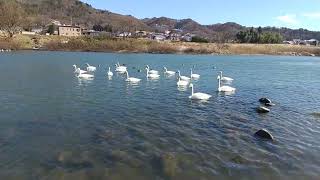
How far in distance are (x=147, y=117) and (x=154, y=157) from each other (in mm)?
7800

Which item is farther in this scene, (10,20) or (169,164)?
(10,20)

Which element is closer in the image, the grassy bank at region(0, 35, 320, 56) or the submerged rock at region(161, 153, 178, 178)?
the submerged rock at region(161, 153, 178, 178)

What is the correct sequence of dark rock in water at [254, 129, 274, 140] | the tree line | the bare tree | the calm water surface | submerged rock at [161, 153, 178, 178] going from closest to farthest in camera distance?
submerged rock at [161, 153, 178, 178], the calm water surface, dark rock in water at [254, 129, 274, 140], the bare tree, the tree line

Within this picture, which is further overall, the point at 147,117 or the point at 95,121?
the point at 147,117

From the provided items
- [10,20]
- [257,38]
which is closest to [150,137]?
[10,20]

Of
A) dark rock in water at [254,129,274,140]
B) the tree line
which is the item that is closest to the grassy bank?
the tree line

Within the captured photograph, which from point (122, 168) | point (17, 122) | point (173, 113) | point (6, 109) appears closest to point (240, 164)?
point (122, 168)

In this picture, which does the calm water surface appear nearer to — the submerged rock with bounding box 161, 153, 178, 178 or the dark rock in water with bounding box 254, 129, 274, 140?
the submerged rock with bounding box 161, 153, 178, 178

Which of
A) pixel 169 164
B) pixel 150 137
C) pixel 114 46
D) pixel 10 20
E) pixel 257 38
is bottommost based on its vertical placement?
pixel 169 164

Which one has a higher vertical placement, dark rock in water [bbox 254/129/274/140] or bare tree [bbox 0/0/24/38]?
bare tree [bbox 0/0/24/38]

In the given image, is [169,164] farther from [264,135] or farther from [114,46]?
[114,46]

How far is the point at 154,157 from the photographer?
53.0 feet

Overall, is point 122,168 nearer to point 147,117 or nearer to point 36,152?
point 36,152

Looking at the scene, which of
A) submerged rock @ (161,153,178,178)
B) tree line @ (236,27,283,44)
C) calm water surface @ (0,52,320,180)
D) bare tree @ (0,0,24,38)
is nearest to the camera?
submerged rock @ (161,153,178,178)
